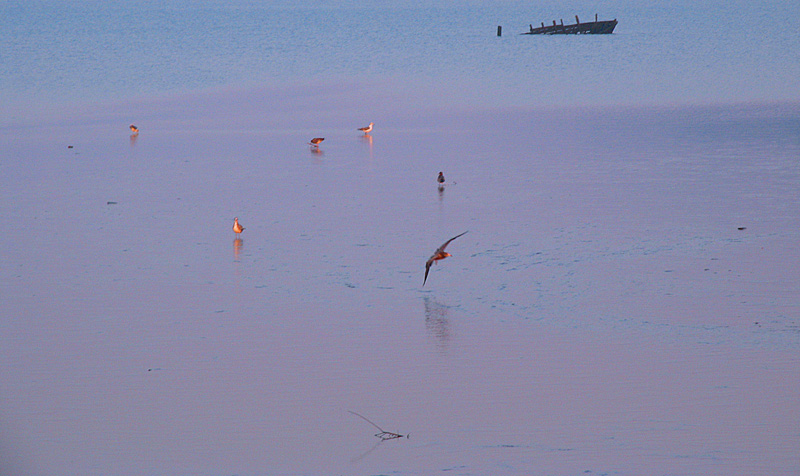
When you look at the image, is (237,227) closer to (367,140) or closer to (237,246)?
(237,246)

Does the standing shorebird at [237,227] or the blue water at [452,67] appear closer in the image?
the standing shorebird at [237,227]

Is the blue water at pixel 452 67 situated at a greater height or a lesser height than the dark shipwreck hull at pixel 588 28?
lesser

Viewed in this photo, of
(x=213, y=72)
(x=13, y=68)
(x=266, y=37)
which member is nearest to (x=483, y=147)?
(x=213, y=72)

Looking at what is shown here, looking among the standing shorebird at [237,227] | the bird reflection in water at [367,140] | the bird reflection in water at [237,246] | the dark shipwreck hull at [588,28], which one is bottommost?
the bird reflection in water at [237,246]

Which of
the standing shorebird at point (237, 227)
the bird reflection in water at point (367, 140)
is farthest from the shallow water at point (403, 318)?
the bird reflection in water at point (367, 140)

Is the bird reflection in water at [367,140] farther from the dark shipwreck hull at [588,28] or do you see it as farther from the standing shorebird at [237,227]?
the dark shipwreck hull at [588,28]

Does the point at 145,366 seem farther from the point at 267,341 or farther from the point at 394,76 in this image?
the point at 394,76

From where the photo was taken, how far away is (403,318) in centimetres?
873

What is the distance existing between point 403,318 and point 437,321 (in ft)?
0.99

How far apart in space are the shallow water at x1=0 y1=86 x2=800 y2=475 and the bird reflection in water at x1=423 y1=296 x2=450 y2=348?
3 cm

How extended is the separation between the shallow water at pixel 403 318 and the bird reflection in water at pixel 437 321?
26 mm

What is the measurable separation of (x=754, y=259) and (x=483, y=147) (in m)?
9.36

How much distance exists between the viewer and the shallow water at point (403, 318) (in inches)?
251

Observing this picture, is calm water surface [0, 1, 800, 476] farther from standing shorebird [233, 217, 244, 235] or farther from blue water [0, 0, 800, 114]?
blue water [0, 0, 800, 114]
